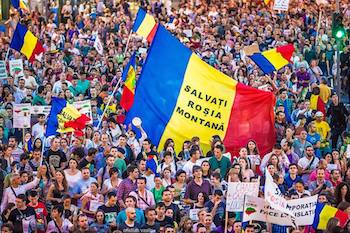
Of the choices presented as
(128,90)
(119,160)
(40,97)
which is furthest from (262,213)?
(40,97)

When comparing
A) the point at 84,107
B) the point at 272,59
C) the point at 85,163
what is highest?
the point at 272,59

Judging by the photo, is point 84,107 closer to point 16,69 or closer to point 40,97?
point 40,97

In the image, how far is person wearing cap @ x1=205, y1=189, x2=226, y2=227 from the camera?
1576cm

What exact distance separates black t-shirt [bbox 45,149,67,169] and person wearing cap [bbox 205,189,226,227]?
2.91m

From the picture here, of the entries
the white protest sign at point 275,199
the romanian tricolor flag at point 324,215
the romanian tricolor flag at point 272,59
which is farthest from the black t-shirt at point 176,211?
the romanian tricolor flag at point 272,59

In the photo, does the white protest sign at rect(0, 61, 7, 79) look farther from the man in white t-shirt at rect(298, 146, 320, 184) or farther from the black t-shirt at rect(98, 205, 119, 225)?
the black t-shirt at rect(98, 205, 119, 225)

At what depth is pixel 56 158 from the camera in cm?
1805

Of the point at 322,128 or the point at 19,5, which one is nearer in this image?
the point at 322,128

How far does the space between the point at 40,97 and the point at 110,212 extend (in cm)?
737

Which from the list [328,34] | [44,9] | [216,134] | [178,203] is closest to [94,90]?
[216,134]

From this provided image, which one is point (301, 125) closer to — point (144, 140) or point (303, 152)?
point (303, 152)

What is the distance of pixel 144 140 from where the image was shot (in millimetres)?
19078

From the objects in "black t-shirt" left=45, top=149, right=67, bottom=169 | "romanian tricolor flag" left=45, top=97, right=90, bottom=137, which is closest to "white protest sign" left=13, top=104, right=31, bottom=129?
"romanian tricolor flag" left=45, top=97, right=90, bottom=137

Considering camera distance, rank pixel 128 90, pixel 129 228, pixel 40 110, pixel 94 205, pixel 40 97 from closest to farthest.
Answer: pixel 129 228, pixel 94 205, pixel 40 110, pixel 128 90, pixel 40 97
